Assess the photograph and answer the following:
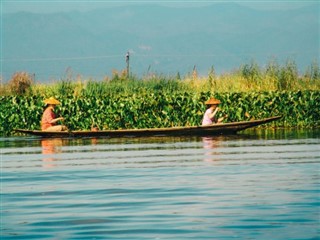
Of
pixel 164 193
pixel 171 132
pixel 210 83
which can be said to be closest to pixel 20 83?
pixel 210 83

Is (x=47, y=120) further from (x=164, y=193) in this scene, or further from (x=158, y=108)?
(x=164, y=193)

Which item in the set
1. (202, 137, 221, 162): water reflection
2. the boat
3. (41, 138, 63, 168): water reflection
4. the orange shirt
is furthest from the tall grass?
(202, 137, 221, 162): water reflection

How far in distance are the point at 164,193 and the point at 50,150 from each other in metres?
12.7

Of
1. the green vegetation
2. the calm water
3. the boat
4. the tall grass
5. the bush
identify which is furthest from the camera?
the bush

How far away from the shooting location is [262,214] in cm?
1598

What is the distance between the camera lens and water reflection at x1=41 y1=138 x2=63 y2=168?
25.9 m

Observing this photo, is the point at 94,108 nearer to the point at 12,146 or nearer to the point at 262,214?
the point at 12,146

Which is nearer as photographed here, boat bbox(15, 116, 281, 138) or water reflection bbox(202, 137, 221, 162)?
water reflection bbox(202, 137, 221, 162)

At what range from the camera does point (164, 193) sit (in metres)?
18.6

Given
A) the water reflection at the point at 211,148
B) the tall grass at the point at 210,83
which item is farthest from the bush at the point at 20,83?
the water reflection at the point at 211,148

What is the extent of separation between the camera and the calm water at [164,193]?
14.9 metres

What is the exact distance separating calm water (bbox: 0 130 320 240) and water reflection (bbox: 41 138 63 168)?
4cm

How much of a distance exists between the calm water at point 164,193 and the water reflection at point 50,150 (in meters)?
0.04

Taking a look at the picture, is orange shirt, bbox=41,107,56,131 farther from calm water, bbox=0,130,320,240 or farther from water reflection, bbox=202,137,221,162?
calm water, bbox=0,130,320,240
